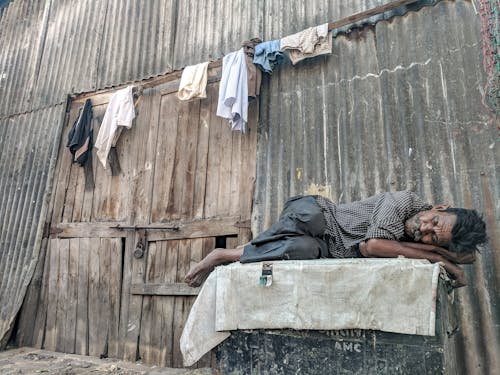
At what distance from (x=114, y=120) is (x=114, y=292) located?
7.55 ft

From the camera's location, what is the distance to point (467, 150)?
3320 mm

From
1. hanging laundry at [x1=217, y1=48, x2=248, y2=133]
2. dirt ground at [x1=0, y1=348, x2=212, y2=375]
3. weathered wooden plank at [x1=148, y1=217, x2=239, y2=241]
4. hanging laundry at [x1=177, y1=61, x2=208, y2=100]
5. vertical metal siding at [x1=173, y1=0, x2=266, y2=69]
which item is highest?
vertical metal siding at [x1=173, y1=0, x2=266, y2=69]

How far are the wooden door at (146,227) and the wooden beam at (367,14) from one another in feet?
4.10

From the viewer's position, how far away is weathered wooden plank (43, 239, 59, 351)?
5.15m

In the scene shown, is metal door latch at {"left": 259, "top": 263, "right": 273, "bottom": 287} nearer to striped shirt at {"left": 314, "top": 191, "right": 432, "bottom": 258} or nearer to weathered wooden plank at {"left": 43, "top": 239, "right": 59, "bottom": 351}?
striped shirt at {"left": 314, "top": 191, "right": 432, "bottom": 258}

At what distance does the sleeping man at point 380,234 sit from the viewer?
7.63 ft

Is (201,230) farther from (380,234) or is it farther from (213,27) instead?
(213,27)

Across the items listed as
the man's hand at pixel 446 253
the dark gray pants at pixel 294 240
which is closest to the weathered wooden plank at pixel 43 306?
the dark gray pants at pixel 294 240

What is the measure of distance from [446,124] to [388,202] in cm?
147

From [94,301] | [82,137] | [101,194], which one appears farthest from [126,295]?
[82,137]

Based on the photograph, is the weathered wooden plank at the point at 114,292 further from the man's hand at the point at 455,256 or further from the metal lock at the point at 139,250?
the man's hand at the point at 455,256

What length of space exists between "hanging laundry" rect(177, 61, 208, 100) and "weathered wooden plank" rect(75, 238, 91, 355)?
244cm

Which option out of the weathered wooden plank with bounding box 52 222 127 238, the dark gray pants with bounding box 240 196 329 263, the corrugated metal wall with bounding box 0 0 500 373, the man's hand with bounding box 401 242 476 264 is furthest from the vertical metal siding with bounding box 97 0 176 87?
the man's hand with bounding box 401 242 476 264

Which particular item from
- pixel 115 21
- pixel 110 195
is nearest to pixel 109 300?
pixel 110 195
